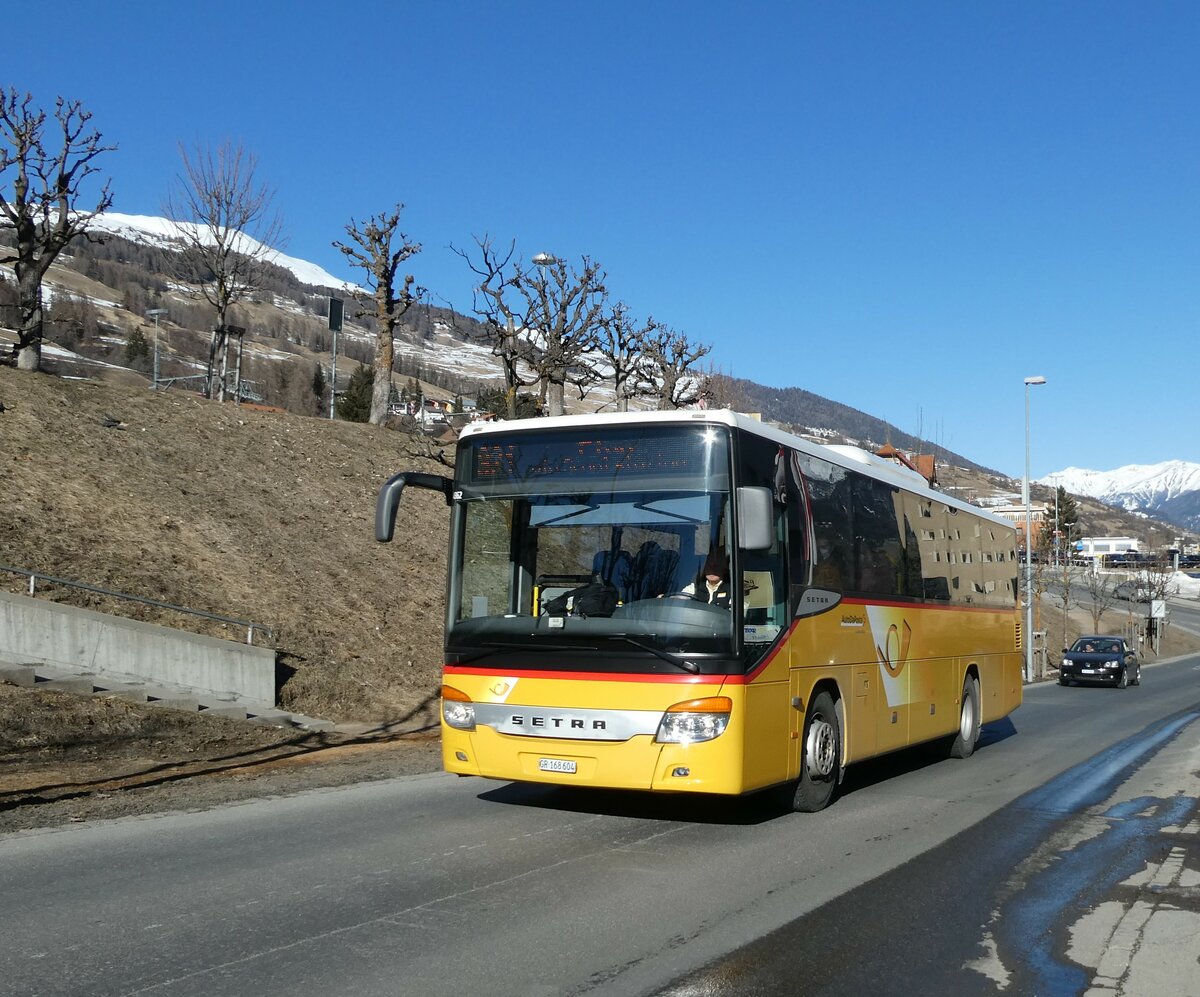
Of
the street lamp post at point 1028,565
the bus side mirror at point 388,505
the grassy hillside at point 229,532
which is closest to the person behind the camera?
the bus side mirror at point 388,505

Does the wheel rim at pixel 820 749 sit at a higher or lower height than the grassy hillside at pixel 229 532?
lower

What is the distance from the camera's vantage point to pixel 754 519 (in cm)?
832

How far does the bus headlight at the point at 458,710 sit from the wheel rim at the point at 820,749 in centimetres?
280

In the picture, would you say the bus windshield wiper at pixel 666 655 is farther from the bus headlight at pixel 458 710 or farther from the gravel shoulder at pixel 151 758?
the gravel shoulder at pixel 151 758

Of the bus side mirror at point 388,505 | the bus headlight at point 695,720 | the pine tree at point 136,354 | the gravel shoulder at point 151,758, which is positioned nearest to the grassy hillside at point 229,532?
the gravel shoulder at point 151,758

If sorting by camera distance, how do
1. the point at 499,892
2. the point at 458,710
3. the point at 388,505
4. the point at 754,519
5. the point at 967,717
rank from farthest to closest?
the point at 967,717 < the point at 458,710 < the point at 388,505 < the point at 754,519 < the point at 499,892

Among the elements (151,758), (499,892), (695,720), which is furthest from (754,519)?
(151,758)

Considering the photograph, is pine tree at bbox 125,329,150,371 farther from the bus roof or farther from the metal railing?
the bus roof

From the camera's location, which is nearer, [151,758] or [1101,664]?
[151,758]

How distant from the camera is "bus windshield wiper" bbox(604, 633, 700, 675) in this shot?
27.8 ft

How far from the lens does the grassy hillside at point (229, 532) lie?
1859 centimetres

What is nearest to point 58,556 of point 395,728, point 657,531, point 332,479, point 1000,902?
point 395,728

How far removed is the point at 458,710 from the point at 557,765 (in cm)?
98

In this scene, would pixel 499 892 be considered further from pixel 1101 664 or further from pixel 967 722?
pixel 1101 664
